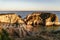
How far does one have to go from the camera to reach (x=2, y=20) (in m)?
38.7

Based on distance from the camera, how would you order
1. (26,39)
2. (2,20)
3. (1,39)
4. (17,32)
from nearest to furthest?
1. (1,39)
2. (26,39)
3. (17,32)
4. (2,20)

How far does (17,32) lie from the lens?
48.8 feet

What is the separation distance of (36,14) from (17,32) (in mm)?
27825

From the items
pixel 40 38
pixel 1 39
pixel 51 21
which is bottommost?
pixel 51 21

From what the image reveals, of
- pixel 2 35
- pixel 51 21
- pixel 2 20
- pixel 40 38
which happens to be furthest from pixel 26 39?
pixel 51 21

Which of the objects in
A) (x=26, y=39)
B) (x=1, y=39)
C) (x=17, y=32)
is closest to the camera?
(x=1, y=39)

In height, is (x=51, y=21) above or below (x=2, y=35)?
below

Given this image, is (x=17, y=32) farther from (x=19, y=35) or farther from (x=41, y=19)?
(x=41, y=19)

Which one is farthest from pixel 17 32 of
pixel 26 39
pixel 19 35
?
pixel 26 39

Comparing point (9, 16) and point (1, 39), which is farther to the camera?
point (9, 16)

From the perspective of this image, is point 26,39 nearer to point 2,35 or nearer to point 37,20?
point 2,35

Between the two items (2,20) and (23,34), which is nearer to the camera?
(23,34)

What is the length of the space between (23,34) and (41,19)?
2594 centimetres

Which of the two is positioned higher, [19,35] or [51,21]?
[19,35]
